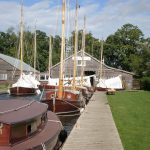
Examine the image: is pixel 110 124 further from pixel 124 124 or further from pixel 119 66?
pixel 119 66

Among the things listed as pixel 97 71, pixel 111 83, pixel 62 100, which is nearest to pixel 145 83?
pixel 111 83

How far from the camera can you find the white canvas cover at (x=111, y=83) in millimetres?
61250

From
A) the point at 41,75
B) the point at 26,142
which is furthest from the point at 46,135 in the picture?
the point at 41,75

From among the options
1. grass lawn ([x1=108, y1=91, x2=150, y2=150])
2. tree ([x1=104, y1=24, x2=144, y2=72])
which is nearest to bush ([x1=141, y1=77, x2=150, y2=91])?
tree ([x1=104, y1=24, x2=144, y2=72])

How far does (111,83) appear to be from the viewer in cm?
6300

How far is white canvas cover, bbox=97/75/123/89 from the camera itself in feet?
201

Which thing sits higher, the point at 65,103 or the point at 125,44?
the point at 125,44

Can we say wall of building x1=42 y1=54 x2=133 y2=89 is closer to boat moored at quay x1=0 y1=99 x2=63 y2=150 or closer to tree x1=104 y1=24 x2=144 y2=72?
tree x1=104 y1=24 x2=144 y2=72

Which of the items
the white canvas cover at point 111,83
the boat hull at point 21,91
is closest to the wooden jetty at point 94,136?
the boat hull at point 21,91

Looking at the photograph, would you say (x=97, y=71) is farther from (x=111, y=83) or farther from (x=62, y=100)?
(x=62, y=100)

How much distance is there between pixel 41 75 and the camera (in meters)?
79.4

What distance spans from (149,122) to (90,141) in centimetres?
698

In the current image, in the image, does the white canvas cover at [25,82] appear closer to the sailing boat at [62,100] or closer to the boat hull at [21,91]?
the boat hull at [21,91]

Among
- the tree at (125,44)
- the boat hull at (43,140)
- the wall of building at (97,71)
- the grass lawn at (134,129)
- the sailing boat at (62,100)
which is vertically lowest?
the grass lawn at (134,129)
